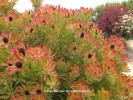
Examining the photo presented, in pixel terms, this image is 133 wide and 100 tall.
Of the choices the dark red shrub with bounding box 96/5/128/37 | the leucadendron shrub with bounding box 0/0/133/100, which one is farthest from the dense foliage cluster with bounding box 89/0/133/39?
the leucadendron shrub with bounding box 0/0/133/100

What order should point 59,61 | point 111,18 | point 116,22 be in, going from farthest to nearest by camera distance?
point 116,22, point 111,18, point 59,61

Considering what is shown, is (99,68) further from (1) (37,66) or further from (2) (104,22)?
(2) (104,22)

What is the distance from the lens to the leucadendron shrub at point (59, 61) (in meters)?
2.05

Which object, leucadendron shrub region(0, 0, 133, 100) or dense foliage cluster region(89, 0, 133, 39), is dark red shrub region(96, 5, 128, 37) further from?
leucadendron shrub region(0, 0, 133, 100)

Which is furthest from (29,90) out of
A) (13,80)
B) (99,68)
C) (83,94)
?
(99,68)

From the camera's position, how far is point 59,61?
2412mm

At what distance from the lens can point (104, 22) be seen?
10586 millimetres

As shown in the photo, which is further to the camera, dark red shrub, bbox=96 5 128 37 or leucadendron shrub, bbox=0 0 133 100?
dark red shrub, bbox=96 5 128 37

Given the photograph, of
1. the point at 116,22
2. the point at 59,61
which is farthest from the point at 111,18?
the point at 59,61

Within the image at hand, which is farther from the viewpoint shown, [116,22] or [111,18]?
[116,22]

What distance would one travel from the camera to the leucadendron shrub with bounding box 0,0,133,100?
2.05 metres

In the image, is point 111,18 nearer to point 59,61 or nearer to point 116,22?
point 116,22

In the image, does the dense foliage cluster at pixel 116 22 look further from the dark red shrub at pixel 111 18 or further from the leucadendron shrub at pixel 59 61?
the leucadendron shrub at pixel 59 61

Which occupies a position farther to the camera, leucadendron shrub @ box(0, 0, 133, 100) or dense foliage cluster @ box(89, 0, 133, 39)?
dense foliage cluster @ box(89, 0, 133, 39)
